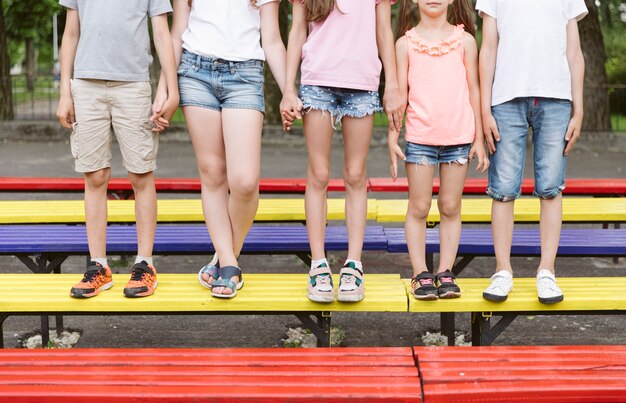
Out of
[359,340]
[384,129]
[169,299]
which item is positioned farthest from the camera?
[384,129]

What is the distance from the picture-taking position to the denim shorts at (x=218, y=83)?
12.0ft

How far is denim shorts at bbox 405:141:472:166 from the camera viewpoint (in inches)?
148

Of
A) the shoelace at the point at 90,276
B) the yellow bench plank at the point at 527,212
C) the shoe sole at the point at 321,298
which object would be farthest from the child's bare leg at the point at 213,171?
the yellow bench plank at the point at 527,212

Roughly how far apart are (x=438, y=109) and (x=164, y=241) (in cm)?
203

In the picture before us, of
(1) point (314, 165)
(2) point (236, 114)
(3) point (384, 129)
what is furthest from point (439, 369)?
(3) point (384, 129)

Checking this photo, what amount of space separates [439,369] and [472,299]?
0.71 metres

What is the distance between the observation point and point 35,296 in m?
3.71

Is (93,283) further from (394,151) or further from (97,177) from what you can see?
(394,151)

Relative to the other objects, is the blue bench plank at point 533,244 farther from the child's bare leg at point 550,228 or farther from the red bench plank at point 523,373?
the red bench plank at point 523,373

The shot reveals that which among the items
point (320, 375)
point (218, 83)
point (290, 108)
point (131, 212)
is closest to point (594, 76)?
point (131, 212)

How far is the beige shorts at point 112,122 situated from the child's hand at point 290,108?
66 centimetres

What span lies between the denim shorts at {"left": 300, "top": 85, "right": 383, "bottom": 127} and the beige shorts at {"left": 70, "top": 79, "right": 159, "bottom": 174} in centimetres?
77

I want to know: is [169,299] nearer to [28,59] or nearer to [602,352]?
[602,352]

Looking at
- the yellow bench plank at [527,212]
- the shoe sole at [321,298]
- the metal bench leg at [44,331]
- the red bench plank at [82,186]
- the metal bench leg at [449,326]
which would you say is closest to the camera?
the shoe sole at [321,298]
